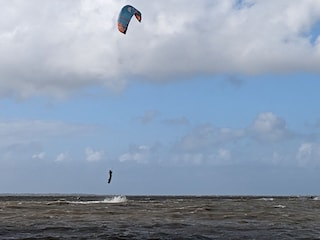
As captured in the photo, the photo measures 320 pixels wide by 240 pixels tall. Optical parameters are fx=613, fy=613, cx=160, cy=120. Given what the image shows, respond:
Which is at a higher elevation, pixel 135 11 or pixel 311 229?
pixel 135 11

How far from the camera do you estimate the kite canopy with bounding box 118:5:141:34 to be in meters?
47.6

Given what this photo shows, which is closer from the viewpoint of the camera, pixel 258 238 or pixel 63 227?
pixel 258 238

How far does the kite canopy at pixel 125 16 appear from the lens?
47.6m

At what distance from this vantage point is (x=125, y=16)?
48250mm

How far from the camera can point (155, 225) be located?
44250mm

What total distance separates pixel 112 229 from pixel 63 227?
379 centimetres

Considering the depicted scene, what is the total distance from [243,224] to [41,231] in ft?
49.3

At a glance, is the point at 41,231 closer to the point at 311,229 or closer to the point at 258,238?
the point at 258,238

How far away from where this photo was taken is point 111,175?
167ft

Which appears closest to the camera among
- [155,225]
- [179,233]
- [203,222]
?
[179,233]

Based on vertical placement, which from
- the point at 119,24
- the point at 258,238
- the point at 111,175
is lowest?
the point at 258,238

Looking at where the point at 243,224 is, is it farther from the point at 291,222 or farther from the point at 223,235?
the point at 223,235

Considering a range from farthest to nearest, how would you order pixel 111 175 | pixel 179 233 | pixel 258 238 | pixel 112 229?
pixel 111 175, pixel 112 229, pixel 179 233, pixel 258 238

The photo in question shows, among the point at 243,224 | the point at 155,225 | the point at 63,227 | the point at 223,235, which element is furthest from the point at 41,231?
the point at 243,224
